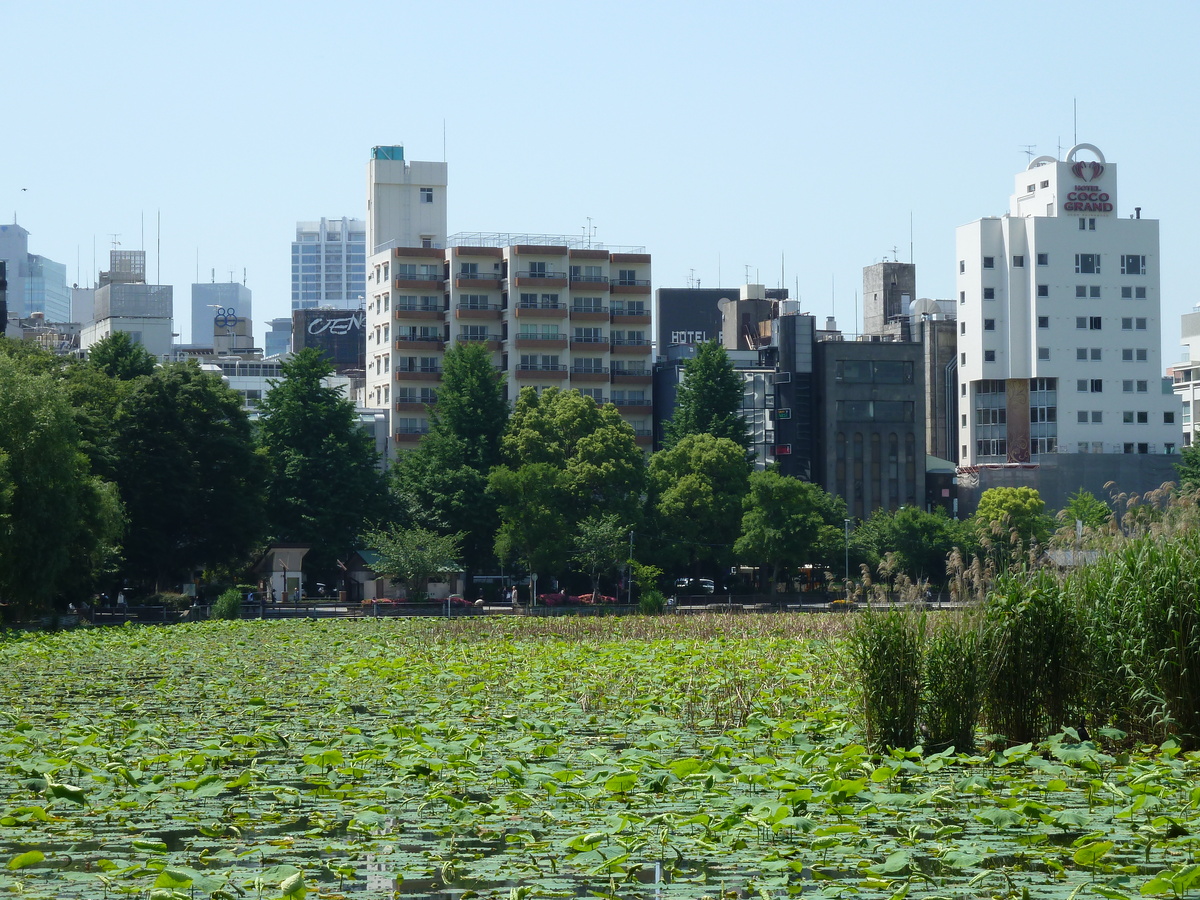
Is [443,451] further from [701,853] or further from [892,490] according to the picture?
[701,853]

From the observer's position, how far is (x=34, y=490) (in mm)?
50594

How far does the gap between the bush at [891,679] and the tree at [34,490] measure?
123ft

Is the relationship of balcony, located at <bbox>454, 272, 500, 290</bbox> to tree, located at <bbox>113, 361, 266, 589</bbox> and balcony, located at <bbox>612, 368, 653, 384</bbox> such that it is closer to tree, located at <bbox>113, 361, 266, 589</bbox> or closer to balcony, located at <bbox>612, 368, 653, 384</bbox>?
balcony, located at <bbox>612, 368, 653, 384</bbox>

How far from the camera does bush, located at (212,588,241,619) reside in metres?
63.9

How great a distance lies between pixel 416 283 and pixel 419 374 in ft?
22.2

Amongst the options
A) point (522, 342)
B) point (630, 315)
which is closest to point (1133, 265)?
point (630, 315)

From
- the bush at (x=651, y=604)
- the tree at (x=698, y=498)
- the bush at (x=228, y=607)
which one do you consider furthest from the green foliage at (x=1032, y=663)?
the tree at (x=698, y=498)

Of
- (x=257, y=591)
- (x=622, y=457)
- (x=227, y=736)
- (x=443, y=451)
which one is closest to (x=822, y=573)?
(x=622, y=457)

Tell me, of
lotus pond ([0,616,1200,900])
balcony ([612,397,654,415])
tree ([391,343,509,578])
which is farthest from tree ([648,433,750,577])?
lotus pond ([0,616,1200,900])

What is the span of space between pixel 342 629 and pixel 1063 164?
8080cm

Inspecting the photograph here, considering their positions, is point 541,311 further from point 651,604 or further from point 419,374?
point 651,604

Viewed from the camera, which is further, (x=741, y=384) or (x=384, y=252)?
(x=384, y=252)

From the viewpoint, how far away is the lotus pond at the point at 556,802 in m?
11.7

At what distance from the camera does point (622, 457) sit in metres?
83.0
